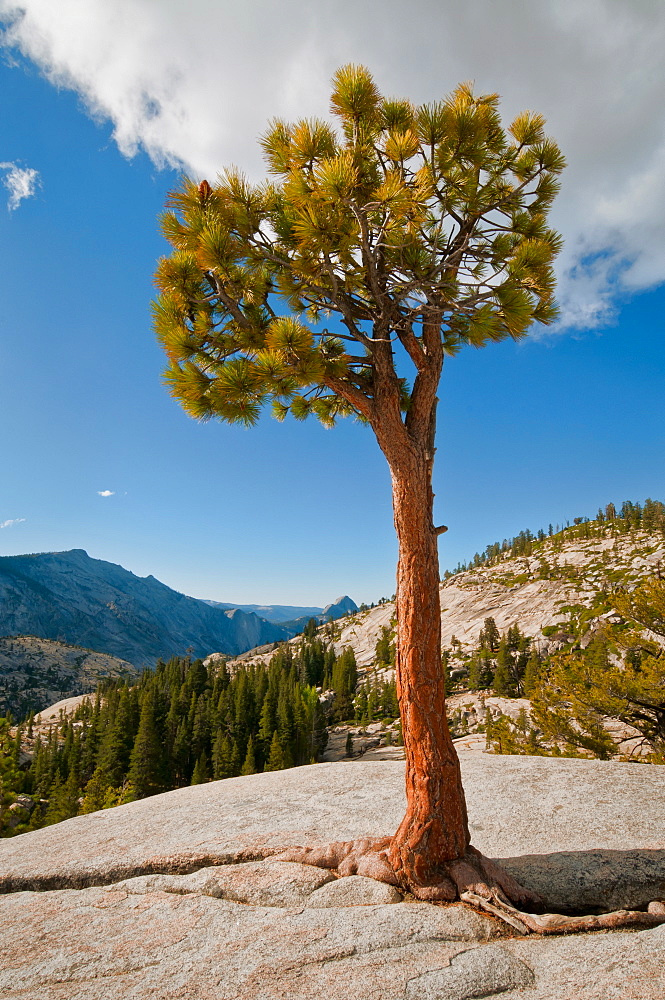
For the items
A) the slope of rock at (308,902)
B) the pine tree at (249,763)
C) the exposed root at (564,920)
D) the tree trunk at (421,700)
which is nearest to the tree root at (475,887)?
the exposed root at (564,920)

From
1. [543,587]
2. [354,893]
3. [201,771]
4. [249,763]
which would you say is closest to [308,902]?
[354,893]

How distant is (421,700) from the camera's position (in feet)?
23.0

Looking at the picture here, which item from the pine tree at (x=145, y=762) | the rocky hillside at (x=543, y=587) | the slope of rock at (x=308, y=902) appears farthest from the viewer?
the rocky hillside at (x=543, y=587)

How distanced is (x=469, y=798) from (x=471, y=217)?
38.7 feet

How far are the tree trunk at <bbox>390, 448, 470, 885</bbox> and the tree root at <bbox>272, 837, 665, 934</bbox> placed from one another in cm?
15

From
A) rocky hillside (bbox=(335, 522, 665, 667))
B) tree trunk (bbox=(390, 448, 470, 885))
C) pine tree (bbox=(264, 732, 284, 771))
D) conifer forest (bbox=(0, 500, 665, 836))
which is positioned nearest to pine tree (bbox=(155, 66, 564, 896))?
tree trunk (bbox=(390, 448, 470, 885))

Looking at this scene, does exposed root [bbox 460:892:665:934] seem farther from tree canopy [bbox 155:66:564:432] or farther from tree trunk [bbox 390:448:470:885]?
tree canopy [bbox 155:66:564:432]

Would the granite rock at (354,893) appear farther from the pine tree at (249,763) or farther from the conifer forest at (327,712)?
the pine tree at (249,763)

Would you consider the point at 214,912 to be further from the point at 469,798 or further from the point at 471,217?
the point at 471,217

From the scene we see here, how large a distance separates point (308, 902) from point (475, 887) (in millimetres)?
2247

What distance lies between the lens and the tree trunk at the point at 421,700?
658 cm

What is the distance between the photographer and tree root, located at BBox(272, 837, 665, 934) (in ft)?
18.1

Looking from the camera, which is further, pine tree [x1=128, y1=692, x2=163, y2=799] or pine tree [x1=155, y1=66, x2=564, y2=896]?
pine tree [x1=128, y1=692, x2=163, y2=799]

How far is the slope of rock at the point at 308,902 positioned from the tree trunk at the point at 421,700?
2.51ft
